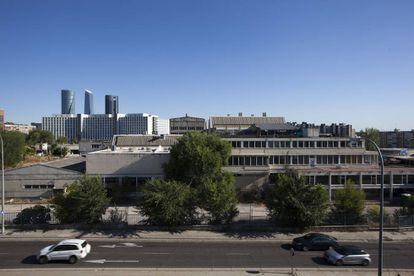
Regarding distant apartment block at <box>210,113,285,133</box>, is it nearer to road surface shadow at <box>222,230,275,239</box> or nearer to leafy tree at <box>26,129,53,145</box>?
road surface shadow at <box>222,230,275,239</box>

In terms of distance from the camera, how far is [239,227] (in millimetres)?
36562

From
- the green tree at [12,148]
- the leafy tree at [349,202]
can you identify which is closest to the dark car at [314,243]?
the leafy tree at [349,202]

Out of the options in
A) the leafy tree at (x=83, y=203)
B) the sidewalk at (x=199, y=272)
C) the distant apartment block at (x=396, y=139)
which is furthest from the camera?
the distant apartment block at (x=396, y=139)

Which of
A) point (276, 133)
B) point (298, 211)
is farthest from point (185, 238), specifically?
point (276, 133)

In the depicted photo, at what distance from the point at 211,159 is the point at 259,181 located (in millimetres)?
12858

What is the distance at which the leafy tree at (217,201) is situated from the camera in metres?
36.3

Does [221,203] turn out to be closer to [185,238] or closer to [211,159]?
[185,238]

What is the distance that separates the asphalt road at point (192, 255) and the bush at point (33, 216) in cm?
440

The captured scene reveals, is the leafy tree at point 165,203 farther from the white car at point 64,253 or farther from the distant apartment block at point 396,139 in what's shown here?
the distant apartment block at point 396,139

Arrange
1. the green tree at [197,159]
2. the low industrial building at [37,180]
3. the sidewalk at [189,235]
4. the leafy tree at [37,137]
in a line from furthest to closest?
the leafy tree at [37,137] → the low industrial building at [37,180] → the green tree at [197,159] → the sidewalk at [189,235]

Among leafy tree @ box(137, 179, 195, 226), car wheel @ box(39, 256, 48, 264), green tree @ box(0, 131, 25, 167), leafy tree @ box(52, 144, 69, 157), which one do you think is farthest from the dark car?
leafy tree @ box(52, 144, 69, 157)

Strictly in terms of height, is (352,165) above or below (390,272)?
above

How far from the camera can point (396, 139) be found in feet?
559

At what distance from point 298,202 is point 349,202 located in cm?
639
